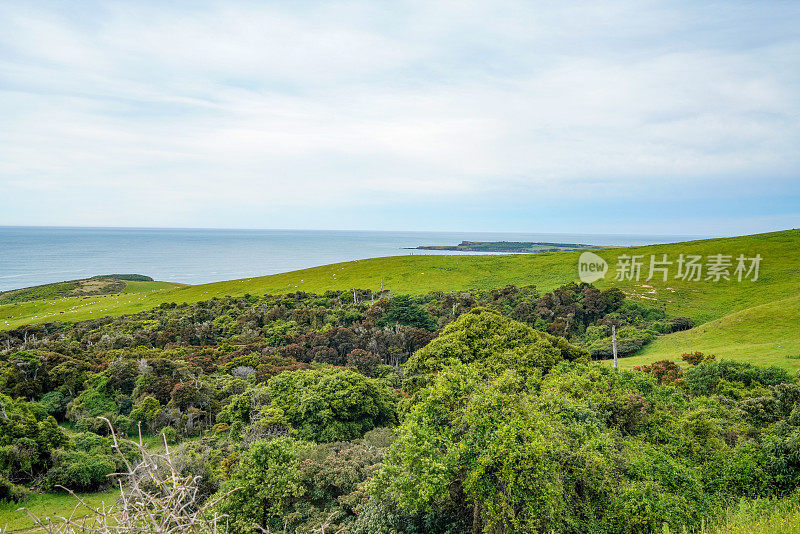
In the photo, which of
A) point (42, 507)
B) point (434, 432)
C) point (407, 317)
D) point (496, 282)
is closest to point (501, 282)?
point (496, 282)

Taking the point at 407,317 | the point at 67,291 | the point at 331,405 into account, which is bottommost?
the point at 67,291

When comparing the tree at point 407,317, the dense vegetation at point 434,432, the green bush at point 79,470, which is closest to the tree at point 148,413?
the dense vegetation at point 434,432

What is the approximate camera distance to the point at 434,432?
11898mm

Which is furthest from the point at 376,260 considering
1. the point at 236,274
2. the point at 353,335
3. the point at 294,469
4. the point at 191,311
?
the point at 294,469

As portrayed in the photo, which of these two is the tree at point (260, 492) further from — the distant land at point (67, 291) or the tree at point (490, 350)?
the distant land at point (67, 291)

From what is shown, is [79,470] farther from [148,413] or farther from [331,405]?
[331,405]

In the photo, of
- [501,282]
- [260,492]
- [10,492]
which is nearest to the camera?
[260,492]

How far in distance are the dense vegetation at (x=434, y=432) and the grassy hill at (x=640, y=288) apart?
668 cm

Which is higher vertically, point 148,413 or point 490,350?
point 490,350

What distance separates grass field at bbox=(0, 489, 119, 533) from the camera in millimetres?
13992

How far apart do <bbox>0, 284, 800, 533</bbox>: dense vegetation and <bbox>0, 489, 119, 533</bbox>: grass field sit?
2.17ft

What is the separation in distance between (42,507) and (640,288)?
56808 millimetres

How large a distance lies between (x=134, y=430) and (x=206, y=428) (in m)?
3.69

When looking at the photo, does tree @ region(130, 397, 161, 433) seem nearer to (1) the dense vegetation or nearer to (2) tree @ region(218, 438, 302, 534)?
(1) the dense vegetation
